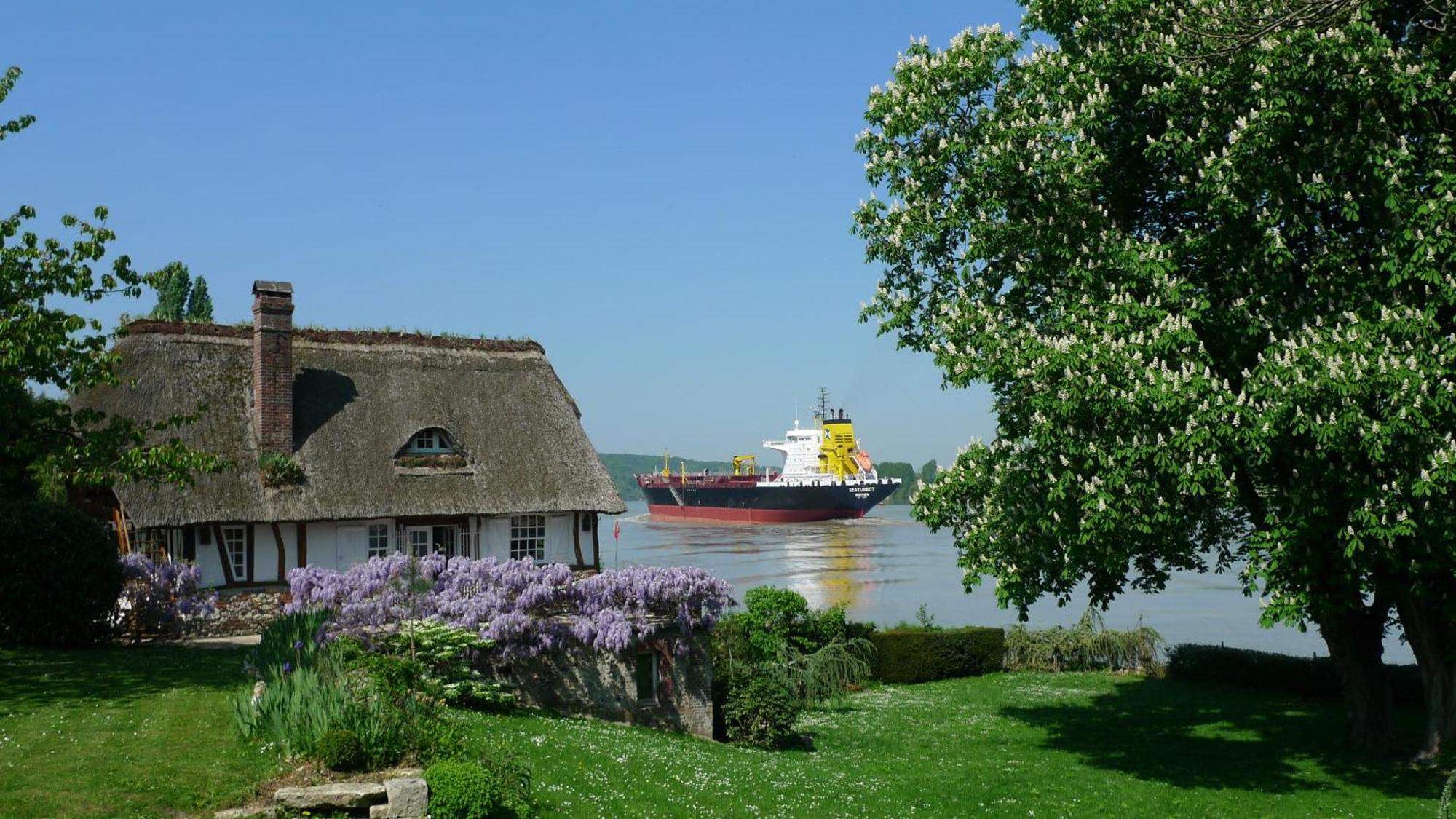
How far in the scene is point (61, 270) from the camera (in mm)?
16828

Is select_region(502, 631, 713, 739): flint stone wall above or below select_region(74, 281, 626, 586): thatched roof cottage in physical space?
below

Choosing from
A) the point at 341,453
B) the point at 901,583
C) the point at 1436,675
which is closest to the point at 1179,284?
the point at 1436,675

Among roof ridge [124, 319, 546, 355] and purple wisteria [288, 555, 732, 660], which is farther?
roof ridge [124, 319, 546, 355]

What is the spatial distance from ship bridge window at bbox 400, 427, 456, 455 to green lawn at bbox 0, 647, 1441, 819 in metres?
9.27

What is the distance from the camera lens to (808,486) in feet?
342

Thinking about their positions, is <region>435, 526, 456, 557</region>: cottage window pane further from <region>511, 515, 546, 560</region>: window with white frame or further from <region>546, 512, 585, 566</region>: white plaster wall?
<region>546, 512, 585, 566</region>: white plaster wall

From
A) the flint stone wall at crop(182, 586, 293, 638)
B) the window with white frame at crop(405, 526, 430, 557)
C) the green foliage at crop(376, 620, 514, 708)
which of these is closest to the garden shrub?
the green foliage at crop(376, 620, 514, 708)

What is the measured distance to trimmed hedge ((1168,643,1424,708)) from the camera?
23.7m

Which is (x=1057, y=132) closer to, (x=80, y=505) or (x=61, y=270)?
(x=61, y=270)

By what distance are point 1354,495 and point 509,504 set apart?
18.9 meters

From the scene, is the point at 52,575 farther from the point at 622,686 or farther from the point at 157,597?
the point at 622,686

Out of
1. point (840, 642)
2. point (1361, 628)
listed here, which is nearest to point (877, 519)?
point (840, 642)

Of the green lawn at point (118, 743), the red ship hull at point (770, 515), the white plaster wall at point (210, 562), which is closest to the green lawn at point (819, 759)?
the green lawn at point (118, 743)

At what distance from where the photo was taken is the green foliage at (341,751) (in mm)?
10469
